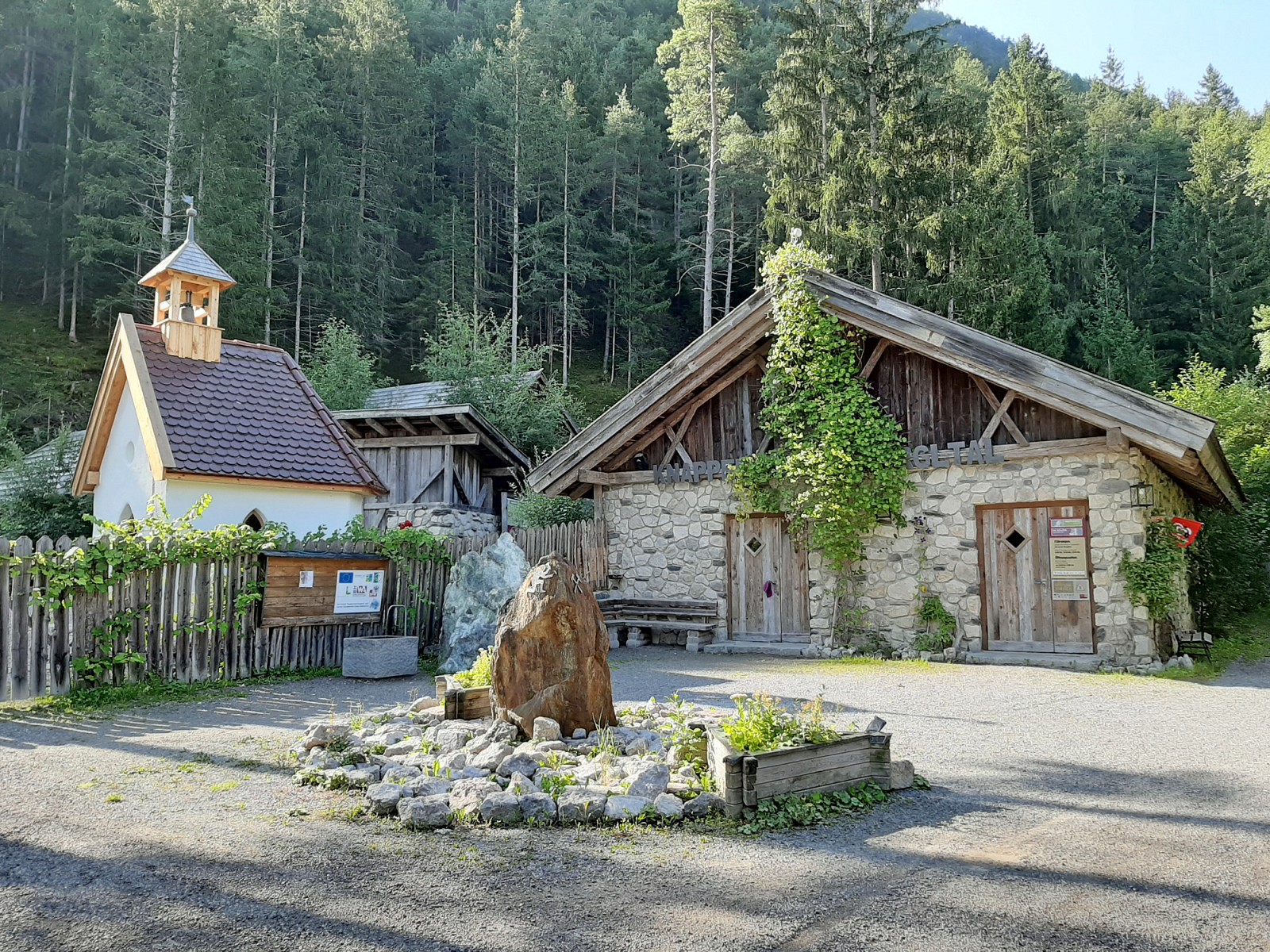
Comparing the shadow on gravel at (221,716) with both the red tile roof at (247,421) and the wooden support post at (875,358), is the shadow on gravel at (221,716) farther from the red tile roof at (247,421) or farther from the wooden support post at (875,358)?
the wooden support post at (875,358)

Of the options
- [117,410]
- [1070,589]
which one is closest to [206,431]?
[117,410]

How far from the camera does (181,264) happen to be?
640 inches

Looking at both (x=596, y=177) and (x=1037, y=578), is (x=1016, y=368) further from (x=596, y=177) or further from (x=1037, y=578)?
(x=596, y=177)

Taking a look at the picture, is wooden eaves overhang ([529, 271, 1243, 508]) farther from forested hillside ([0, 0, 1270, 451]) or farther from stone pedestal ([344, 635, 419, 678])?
forested hillside ([0, 0, 1270, 451])

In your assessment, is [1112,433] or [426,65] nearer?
[1112,433]

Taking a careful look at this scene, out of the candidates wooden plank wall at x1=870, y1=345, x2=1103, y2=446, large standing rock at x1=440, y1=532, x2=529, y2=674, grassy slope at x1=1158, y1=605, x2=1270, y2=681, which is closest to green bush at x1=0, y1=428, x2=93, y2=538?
large standing rock at x1=440, y1=532, x2=529, y2=674

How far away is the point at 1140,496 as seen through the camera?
1105 centimetres

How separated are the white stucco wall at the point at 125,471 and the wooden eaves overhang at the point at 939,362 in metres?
6.41

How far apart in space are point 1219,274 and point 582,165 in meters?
28.2

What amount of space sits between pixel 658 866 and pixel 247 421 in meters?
13.1

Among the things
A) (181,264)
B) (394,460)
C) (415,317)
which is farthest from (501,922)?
(415,317)

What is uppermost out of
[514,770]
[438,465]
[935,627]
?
[438,465]

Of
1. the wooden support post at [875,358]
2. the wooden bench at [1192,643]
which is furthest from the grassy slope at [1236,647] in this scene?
the wooden support post at [875,358]

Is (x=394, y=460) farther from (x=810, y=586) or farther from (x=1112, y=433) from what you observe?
(x=1112, y=433)
